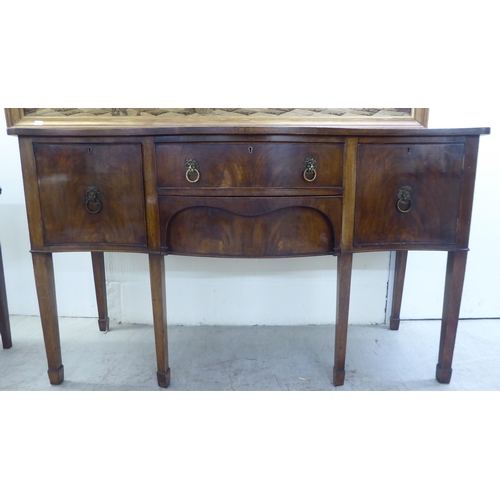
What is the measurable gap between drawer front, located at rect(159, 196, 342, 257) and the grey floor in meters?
0.53

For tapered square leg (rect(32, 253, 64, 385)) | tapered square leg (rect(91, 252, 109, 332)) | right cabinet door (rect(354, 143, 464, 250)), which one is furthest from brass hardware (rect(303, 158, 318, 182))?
tapered square leg (rect(91, 252, 109, 332))

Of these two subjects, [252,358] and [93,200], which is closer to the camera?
[93,200]

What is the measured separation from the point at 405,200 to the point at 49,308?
1282 millimetres

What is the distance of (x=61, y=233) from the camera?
127 cm

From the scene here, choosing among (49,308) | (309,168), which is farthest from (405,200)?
(49,308)

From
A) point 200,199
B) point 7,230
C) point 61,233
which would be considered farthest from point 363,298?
point 7,230

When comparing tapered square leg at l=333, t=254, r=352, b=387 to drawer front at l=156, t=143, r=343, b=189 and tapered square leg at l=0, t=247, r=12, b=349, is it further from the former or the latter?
tapered square leg at l=0, t=247, r=12, b=349

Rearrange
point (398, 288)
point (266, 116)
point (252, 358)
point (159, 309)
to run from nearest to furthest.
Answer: point (159, 309)
point (252, 358)
point (266, 116)
point (398, 288)

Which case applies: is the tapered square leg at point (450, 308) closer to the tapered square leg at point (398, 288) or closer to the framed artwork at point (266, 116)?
the tapered square leg at point (398, 288)

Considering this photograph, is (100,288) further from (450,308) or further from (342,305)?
(450,308)

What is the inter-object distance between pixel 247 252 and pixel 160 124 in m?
0.83

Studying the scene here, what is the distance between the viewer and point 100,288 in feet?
5.98

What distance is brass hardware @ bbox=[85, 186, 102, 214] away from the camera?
4.01 feet

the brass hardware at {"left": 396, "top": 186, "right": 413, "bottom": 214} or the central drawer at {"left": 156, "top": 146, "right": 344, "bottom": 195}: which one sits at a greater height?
the central drawer at {"left": 156, "top": 146, "right": 344, "bottom": 195}
